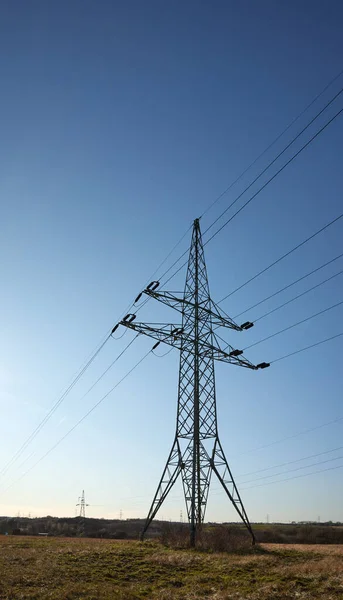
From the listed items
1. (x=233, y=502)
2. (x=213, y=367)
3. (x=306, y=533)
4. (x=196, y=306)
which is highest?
(x=196, y=306)

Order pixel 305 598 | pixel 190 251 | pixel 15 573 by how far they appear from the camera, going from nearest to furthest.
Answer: pixel 305 598, pixel 15 573, pixel 190 251

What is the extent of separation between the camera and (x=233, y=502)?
28.6 m

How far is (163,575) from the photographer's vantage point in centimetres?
1889

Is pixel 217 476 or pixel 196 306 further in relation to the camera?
pixel 196 306

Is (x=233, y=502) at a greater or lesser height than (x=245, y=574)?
greater

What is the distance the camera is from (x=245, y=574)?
1855 cm

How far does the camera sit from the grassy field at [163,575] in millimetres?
14992

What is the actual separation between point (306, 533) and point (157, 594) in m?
51.9

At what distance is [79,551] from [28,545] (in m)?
7.80

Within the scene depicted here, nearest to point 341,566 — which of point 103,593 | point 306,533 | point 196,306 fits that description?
point 103,593

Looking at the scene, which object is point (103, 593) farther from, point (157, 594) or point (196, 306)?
point (196, 306)

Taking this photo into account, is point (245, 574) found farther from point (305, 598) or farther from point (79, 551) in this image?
point (79, 551)

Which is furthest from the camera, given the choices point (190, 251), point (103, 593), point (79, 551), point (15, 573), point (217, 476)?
point (190, 251)

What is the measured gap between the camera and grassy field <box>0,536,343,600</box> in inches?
590
